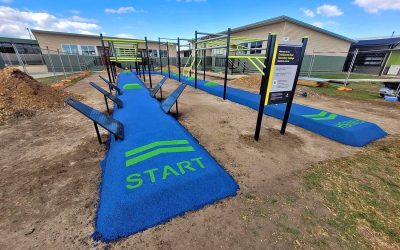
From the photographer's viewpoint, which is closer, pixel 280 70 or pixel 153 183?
pixel 153 183

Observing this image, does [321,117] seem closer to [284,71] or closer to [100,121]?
[284,71]

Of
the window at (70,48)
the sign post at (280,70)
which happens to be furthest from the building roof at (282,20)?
the window at (70,48)

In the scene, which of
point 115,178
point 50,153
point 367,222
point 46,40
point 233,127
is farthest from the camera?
point 46,40

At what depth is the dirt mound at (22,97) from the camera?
563 cm

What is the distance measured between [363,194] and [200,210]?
2323mm

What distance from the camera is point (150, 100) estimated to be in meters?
6.57

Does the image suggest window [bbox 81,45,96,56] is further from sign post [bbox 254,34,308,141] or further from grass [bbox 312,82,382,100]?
sign post [bbox 254,34,308,141]

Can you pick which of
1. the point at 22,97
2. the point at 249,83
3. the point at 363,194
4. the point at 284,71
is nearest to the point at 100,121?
the point at 284,71

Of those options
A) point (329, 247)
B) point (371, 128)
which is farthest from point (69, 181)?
point (371, 128)

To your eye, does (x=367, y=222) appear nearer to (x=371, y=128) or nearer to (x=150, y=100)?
(x=371, y=128)

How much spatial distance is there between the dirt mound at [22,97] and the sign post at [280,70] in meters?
7.04

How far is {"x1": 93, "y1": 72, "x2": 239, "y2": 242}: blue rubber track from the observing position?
199 cm

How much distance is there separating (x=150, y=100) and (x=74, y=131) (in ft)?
8.82

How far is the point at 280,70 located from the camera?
3.52 m
